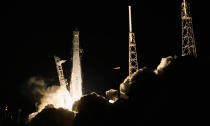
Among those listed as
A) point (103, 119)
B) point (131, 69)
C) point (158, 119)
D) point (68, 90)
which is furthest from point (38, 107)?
point (158, 119)

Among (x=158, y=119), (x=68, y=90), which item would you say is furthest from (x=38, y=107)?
(x=158, y=119)

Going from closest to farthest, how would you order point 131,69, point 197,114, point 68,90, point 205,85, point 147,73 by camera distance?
point 197,114 → point 205,85 → point 147,73 → point 131,69 → point 68,90

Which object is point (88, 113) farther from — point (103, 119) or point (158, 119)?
point (158, 119)

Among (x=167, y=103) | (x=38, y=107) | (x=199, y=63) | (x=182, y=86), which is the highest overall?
(x=199, y=63)

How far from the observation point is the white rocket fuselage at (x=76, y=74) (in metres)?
51.5

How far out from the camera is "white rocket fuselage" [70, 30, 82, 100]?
51.5 meters

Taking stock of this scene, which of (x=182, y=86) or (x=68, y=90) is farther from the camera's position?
(x=68, y=90)

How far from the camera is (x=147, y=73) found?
32.6 meters

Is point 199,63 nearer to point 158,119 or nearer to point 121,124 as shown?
point 158,119

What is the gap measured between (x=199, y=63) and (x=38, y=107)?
4073 cm

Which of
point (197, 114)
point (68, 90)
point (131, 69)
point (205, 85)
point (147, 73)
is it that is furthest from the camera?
→ point (68, 90)

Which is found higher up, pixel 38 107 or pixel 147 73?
pixel 147 73

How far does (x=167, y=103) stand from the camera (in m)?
29.9

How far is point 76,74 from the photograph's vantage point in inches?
2057
